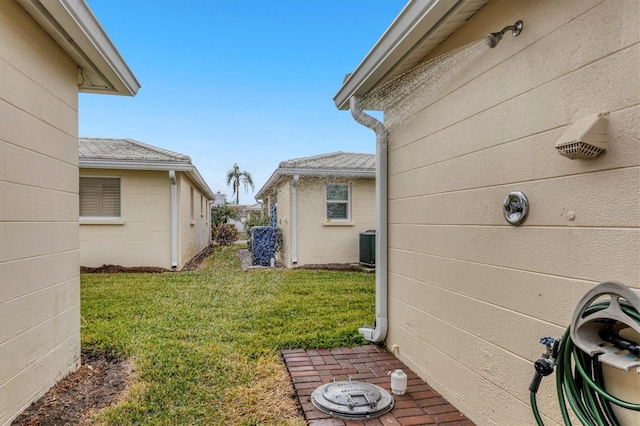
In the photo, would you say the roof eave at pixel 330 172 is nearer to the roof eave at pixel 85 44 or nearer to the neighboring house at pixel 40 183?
the roof eave at pixel 85 44

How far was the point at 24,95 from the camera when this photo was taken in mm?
2520

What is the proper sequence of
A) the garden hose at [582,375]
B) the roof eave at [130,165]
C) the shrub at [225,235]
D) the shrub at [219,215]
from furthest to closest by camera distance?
the shrub at [219,215] < the shrub at [225,235] < the roof eave at [130,165] < the garden hose at [582,375]

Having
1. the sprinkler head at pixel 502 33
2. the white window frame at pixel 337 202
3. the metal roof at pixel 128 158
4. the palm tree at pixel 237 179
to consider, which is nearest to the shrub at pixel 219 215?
the metal roof at pixel 128 158

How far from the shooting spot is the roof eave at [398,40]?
7.26ft

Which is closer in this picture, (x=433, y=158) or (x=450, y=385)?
(x=450, y=385)

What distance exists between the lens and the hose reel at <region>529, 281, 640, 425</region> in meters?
1.33

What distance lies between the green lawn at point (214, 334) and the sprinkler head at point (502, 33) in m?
2.65

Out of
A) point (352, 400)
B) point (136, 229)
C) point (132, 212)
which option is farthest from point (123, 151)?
point (352, 400)

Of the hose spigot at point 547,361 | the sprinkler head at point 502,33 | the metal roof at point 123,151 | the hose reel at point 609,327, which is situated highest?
the metal roof at point 123,151

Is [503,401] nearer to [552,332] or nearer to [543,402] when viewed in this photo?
[543,402]

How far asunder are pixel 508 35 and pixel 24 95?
3.08 meters

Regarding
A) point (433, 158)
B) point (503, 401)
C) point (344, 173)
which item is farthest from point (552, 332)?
point (344, 173)

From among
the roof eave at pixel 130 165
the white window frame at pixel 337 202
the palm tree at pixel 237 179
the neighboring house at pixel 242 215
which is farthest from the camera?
the palm tree at pixel 237 179

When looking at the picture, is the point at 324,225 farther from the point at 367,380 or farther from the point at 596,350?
the point at 596,350
